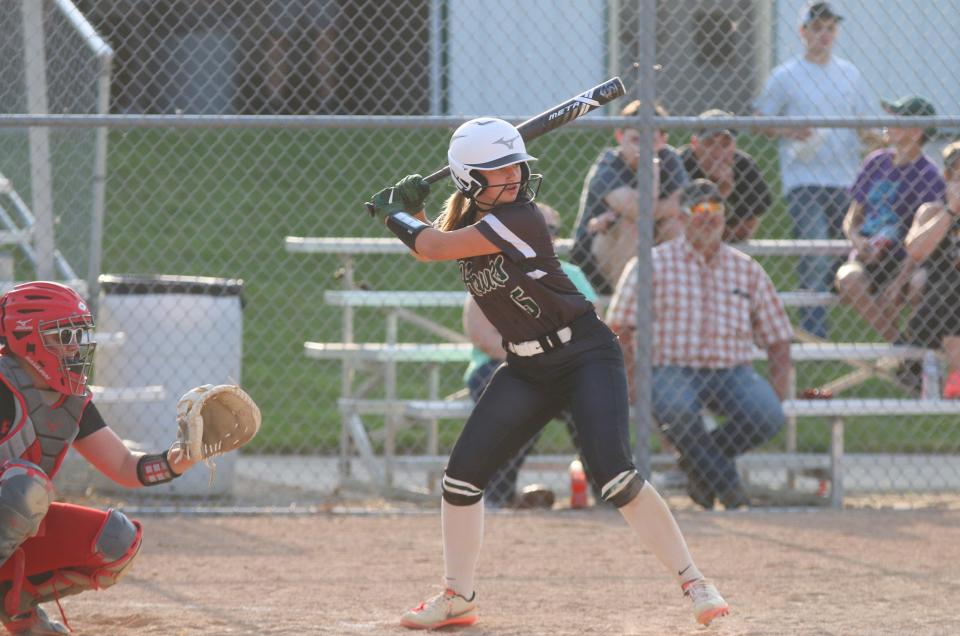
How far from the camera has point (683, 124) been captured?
633 cm

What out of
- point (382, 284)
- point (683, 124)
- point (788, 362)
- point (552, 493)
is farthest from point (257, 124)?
point (382, 284)

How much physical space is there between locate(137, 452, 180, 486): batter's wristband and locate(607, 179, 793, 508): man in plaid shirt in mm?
3153

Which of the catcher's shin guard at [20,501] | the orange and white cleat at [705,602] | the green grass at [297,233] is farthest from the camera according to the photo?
the green grass at [297,233]

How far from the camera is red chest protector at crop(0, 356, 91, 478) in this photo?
3854 millimetres

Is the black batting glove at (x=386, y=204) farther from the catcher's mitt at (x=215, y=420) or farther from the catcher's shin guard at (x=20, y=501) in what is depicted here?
the catcher's shin guard at (x=20, y=501)

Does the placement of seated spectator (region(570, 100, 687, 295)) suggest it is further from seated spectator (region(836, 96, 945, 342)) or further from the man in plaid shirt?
seated spectator (region(836, 96, 945, 342))

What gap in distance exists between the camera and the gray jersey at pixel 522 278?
14.1 feet

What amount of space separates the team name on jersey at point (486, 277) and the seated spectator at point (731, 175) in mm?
3352

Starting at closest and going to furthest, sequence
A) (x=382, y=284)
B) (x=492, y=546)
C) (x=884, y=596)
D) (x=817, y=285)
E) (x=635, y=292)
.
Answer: (x=884, y=596) < (x=492, y=546) < (x=635, y=292) < (x=817, y=285) < (x=382, y=284)

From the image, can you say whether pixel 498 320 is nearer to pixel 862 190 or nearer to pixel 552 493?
pixel 552 493

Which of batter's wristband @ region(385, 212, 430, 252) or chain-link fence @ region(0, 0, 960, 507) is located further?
chain-link fence @ region(0, 0, 960, 507)

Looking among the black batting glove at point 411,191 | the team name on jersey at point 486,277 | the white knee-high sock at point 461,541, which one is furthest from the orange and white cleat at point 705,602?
the black batting glove at point 411,191

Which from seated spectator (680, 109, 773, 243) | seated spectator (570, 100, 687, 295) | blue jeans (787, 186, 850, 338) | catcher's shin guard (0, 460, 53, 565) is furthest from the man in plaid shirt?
catcher's shin guard (0, 460, 53, 565)

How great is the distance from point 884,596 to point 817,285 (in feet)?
10.3
